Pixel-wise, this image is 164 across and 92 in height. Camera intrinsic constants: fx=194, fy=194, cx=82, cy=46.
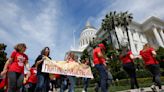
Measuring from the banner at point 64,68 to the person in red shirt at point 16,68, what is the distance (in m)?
1.10

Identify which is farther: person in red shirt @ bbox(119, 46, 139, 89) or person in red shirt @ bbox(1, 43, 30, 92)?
person in red shirt @ bbox(119, 46, 139, 89)

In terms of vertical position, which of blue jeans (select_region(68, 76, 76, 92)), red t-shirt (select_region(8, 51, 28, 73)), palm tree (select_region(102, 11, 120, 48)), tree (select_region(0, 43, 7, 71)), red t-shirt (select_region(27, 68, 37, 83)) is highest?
palm tree (select_region(102, 11, 120, 48))

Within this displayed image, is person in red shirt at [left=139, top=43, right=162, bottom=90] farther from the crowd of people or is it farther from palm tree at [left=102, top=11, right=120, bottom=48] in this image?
palm tree at [left=102, top=11, right=120, bottom=48]

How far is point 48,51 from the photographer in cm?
651

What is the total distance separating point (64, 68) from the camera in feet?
24.5

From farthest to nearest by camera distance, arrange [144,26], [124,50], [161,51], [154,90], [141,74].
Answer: [144,26] < [161,51] < [141,74] < [124,50] < [154,90]

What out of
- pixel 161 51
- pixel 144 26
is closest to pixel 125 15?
pixel 161 51

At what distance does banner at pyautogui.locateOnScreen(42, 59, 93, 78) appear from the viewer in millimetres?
6659

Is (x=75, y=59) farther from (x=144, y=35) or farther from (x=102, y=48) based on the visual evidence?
(x=144, y=35)

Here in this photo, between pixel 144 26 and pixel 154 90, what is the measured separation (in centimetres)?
6281

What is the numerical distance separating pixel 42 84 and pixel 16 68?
112 centimetres

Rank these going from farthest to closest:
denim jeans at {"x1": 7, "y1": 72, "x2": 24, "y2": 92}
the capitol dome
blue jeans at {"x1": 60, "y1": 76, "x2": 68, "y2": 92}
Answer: the capitol dome
blue jeans at {"x1": 60, "y1": 76, "x2": 68, "y2": 92}
denim jeans at {"x1": 7, "y1": 72, "x2": 24, "y2": 92}

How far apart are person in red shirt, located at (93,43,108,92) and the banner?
4.61 ft

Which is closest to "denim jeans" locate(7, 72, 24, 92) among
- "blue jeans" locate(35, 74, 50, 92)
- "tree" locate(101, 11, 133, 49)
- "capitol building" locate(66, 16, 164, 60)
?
"blue jeans" locate(35, 74, 50, 92)
